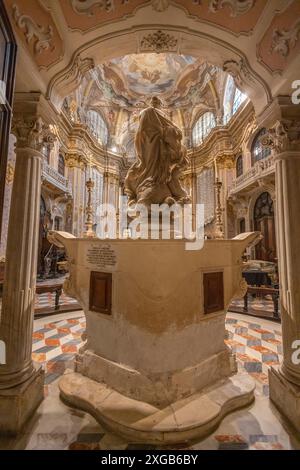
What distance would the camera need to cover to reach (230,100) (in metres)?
14.3

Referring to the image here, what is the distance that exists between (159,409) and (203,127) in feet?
A: 61.5

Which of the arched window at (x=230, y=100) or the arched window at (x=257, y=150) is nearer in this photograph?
the arched window at (x=257, y=150)

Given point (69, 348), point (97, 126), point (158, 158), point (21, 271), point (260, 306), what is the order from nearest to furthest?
point (21, 271) < point (158, 158) < point (69, 348) < point (260, 306) < point (97, 126)

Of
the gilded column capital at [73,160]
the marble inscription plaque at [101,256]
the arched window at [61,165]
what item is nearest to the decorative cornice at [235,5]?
the marble inscription plaque at [101,256]

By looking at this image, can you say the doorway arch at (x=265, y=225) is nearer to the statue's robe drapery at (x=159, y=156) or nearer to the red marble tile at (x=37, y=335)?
the statue's robe drapery at (x=159, y=156)

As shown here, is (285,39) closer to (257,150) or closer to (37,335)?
(37,335)

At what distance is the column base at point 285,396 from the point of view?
1936 millimetres

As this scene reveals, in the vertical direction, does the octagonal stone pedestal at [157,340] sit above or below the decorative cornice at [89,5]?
below

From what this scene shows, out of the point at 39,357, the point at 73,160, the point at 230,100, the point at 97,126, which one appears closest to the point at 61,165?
the point at 73,160

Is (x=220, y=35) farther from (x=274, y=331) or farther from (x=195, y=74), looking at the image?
(x=195, y=74)

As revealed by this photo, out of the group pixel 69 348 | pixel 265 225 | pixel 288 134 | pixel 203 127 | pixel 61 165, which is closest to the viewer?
pixel 288 134

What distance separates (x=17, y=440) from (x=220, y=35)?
4.19m

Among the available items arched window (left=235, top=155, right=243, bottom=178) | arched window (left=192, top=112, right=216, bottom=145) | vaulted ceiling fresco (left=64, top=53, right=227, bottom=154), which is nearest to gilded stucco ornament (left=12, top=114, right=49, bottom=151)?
arched window (left=235, top=155, right=243, bottom=178)

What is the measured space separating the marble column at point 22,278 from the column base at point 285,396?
2.40 metres
